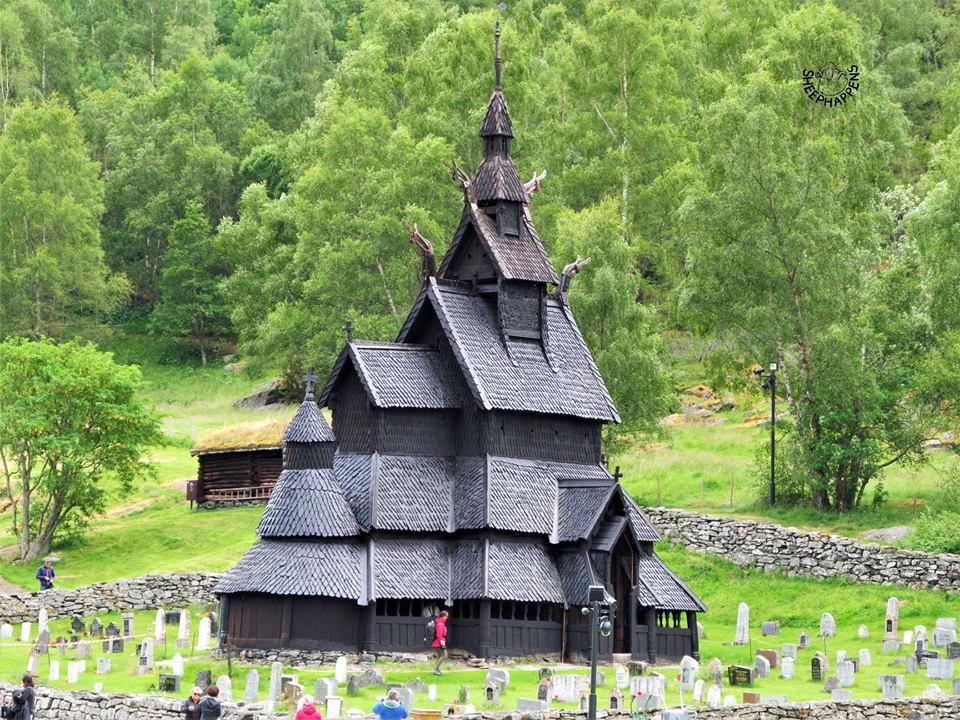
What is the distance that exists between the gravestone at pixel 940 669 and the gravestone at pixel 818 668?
2.65 metres

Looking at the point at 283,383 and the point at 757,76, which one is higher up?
the point at 757,76

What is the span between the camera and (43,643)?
49719mm

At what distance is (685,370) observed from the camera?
294 ft

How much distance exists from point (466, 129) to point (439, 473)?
33210mm

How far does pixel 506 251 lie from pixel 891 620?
15475mm

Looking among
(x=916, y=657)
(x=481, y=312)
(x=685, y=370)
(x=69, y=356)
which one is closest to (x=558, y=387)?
(x=481, y=312)

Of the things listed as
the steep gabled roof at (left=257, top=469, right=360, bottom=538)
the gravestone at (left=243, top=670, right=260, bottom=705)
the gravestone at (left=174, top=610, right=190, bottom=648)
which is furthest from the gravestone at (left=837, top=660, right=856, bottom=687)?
the gravestone at (left=174, top=610, right=190, bottom=648)

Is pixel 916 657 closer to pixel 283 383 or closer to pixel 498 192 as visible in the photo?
pixel 498 192

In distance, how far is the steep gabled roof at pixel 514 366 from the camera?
174ft

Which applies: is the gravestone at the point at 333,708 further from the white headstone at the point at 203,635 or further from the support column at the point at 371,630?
the white headstone at the point at 203,635

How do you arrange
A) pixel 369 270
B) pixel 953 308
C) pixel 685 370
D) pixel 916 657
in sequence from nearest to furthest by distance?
pixel 916 657, pixel 953 308, pixel 369 270, pixel 685 370

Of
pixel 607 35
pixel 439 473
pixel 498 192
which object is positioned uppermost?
pixel 607 35

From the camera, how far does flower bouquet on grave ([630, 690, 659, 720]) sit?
39.7 m

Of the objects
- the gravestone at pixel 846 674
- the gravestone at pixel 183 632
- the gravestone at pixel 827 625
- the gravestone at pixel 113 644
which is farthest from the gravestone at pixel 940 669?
the gravestone at pixel 113 644
